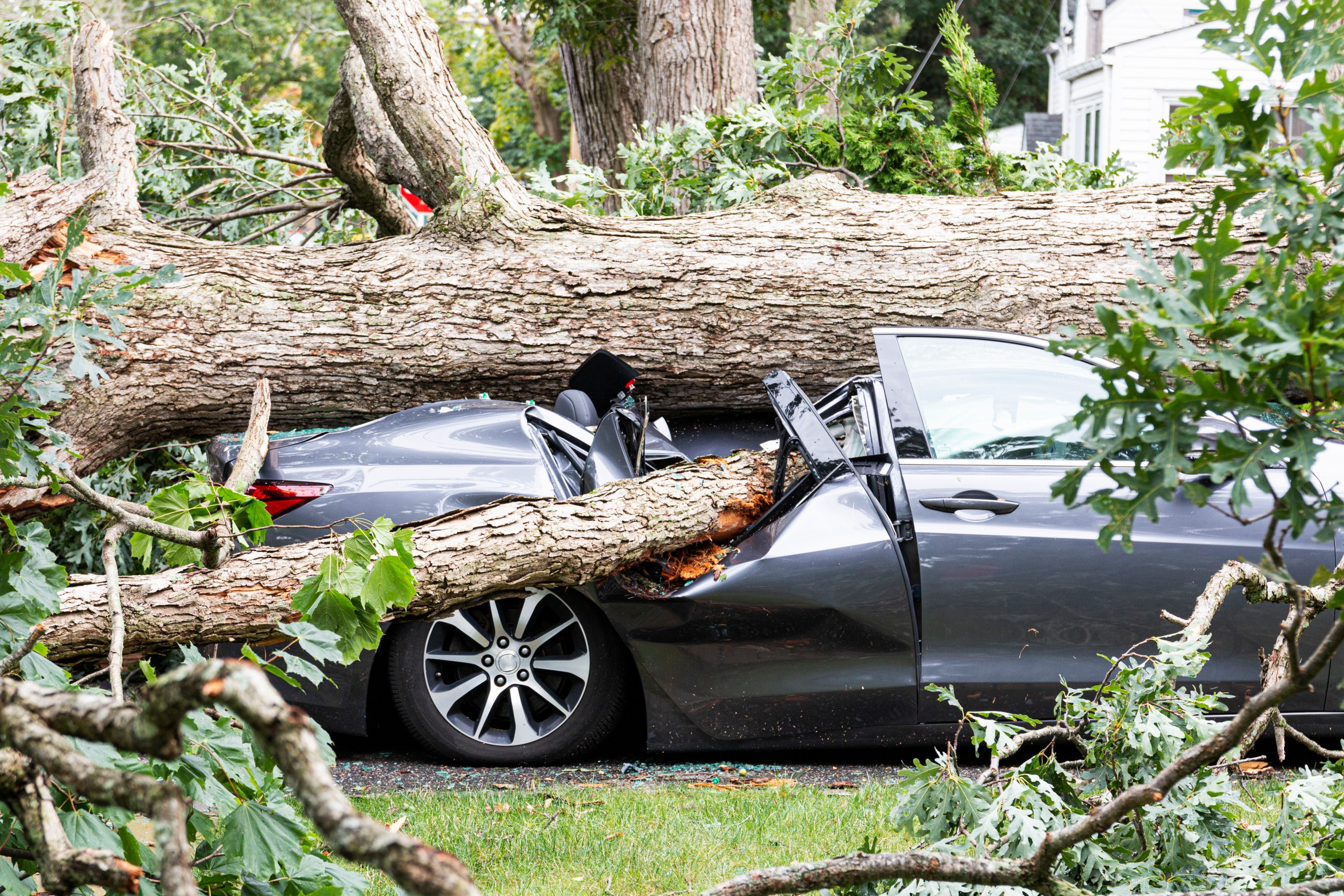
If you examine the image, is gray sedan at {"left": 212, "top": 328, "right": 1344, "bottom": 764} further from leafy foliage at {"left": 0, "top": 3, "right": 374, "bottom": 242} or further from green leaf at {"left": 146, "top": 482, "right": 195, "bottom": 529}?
leafy foliage at {"left": 0, "top": 3, "right": 374, "bottom": 242}

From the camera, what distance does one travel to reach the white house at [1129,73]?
18.8 metres

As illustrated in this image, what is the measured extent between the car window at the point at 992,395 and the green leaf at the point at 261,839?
2.70m

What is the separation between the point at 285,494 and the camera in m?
A: 4.20

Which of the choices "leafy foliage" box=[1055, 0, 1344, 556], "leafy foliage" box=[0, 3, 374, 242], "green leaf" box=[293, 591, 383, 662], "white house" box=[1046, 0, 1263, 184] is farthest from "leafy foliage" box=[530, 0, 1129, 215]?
"white house" box=[1046, 0, 1263, 184]

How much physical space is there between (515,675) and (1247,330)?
3341mm

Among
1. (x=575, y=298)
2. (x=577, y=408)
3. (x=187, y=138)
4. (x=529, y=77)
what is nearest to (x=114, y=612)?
(x=577, y=408)

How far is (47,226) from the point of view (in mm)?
4391

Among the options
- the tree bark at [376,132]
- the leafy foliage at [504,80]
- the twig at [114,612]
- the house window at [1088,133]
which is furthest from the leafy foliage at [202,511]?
the leafy foliage at [504,80]

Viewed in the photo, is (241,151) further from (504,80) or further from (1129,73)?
(504,80)

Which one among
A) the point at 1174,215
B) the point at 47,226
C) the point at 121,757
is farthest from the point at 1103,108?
the point at 121,757

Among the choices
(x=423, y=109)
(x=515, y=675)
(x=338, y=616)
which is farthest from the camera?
(x=423, y=109)

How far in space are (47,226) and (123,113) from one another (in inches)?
64.1

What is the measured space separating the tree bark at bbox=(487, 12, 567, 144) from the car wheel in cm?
2057

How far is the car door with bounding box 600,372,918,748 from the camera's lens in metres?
4.08
